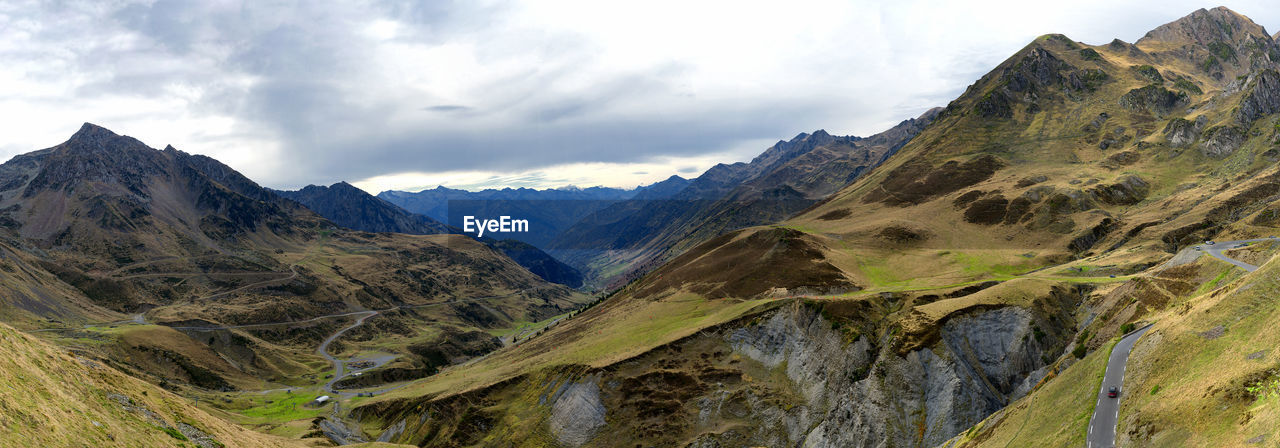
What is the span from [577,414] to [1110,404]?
2991 inches

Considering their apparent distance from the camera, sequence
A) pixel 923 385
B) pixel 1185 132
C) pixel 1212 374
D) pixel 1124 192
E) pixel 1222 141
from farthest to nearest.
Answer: pixel 1185 132 → pixel 1222 141 → pixel 1124 192 → pixel 923 385 → pixel 1212 374

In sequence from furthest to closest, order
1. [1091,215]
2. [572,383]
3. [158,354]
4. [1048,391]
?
[158,354], [1091,215], [572,383], [1048,391]

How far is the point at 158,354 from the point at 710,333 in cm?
17433

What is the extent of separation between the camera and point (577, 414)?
321 ft

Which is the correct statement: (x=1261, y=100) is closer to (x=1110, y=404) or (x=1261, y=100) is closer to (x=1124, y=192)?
(x=1124, y=192)

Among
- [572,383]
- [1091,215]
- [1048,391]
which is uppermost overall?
[1091,215]

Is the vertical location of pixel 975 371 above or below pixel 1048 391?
below

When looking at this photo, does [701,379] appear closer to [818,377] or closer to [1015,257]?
[818,377]

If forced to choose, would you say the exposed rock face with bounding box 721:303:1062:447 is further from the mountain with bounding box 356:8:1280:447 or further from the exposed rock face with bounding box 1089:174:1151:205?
the exposed rock face with bounding box 1089:174:1151:205

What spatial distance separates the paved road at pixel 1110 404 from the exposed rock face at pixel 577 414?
233ft

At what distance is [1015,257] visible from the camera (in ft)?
453

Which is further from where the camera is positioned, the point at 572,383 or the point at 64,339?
the point at 64,339

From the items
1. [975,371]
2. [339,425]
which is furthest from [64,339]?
[975,371]

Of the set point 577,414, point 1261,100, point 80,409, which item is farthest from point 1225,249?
point 1261,100
